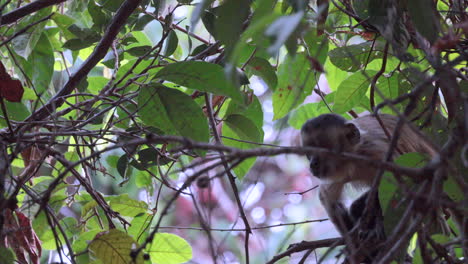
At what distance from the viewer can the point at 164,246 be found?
7.22 feet

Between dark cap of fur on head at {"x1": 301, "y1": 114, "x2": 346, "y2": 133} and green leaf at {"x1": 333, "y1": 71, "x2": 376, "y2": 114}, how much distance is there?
0.35m

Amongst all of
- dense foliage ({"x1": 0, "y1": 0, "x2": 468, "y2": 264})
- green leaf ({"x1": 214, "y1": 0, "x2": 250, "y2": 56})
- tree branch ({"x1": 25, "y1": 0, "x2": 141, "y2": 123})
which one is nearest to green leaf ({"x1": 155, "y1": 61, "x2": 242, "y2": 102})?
dense foliage ({"x1": 0, "y1": 0, "x2": 468, "y2": 264})

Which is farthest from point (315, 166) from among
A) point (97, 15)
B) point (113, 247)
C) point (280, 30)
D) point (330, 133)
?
point (280, 30)

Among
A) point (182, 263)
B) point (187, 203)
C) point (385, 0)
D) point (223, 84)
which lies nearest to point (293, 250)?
point (182, 263)

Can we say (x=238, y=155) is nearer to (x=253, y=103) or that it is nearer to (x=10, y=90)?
(x=10, y=90)

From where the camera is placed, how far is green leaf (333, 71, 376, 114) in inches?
90.6

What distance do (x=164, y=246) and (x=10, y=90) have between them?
2.71 feet

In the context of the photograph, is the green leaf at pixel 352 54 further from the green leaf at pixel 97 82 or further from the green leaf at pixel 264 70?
the green leaf at pixel 97 82

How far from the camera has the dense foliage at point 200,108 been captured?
1271 millimetres

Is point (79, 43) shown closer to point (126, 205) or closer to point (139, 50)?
point (139, 50)

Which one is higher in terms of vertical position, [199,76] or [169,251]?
[199,76]

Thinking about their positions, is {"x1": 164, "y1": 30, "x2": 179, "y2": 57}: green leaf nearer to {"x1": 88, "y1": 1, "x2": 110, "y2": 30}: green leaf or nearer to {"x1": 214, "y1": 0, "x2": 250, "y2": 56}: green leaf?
{"x1": 88, "y1": 1, "x2": 110, "y2": 30}: green leaf

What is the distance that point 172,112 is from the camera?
183 cm

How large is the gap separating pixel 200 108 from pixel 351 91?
0.80 metres
